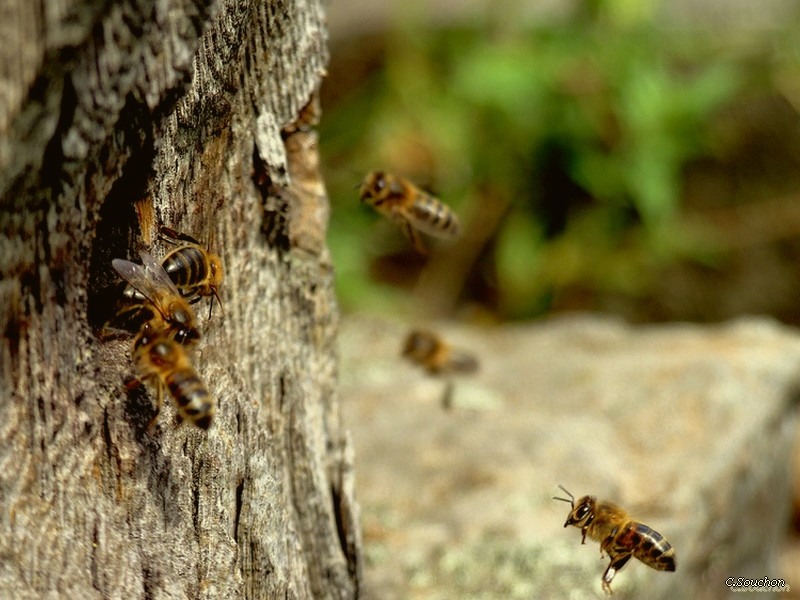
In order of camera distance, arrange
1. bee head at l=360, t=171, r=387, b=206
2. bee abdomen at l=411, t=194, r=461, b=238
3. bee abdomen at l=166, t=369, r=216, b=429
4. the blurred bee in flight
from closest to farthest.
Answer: bee abdomen at l=166, t=369, r=216, b=429
bee head at l=360, t=171, r=387, b=206
bee abdomen at l=411, t=194, r=461, b=238
the blurred bee in flight

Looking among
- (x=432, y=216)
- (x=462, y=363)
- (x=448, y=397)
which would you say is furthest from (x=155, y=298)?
(x=462, y=363)

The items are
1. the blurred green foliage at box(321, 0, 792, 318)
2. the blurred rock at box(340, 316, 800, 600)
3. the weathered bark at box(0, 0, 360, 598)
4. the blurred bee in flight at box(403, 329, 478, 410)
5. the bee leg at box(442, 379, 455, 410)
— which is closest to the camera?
the weathered bark at box(0, 0, 360, 598)

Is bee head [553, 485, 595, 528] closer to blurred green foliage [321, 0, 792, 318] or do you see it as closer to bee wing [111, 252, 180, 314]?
bee wing [111, 252, 180, 314]

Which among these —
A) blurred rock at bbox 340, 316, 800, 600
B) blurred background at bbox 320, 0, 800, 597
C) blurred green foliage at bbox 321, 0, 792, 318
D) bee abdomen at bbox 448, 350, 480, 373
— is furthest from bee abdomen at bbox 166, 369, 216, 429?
blurred green foliage at bbox 321, 0, 792, 318

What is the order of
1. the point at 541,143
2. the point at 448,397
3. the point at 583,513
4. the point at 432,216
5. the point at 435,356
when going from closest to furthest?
the point at 583,513 < the point at 432,216 < the point at 448,397 < the point at 435,356 < the point at 541,143

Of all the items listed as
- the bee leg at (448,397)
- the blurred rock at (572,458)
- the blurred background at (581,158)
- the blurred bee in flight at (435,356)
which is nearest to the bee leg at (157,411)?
the blurred rock at (572,458)

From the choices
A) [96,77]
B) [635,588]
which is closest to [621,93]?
[635,588]

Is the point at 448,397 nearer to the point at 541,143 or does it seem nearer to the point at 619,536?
the point at 619,536
